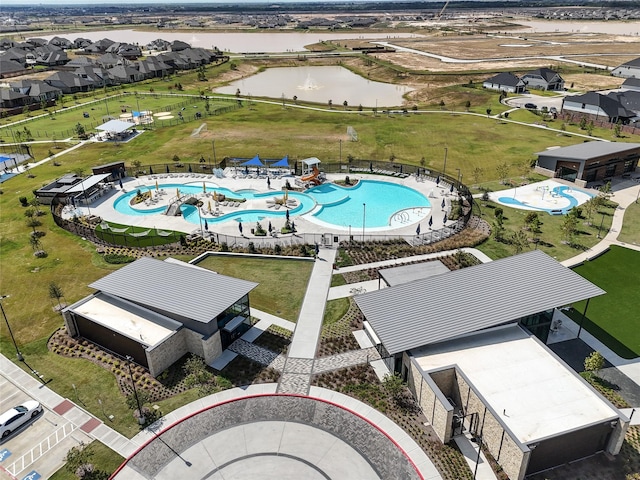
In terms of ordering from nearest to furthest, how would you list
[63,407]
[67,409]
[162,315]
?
[67,409]
[63,407]
[162,315]

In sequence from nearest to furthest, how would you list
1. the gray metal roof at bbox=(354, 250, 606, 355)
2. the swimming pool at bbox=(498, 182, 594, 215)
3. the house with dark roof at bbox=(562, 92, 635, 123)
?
the gray metal roof at bbox=(354, 250, 606, 355), the swimming pool at bbox=(498, 182, 594, 215), the house with dark roof at bbox=(562, 92, 635, 123)

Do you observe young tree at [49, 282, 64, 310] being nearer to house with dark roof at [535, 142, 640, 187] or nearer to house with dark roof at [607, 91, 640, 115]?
house with dark roof at [535, 142, 640, 187]

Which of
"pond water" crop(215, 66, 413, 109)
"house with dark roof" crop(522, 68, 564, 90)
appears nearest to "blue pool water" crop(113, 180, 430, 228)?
"pond water" crop(215, 66, 413, 109)

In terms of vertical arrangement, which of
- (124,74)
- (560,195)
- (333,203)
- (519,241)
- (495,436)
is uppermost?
(124,74)

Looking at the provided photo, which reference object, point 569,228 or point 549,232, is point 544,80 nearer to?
point 549,232

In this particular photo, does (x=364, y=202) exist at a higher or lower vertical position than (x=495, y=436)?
lower

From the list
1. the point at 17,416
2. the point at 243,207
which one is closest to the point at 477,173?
the point at 243,207

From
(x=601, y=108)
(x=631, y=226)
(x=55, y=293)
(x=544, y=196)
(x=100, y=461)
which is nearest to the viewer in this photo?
(x=100, y=461)
